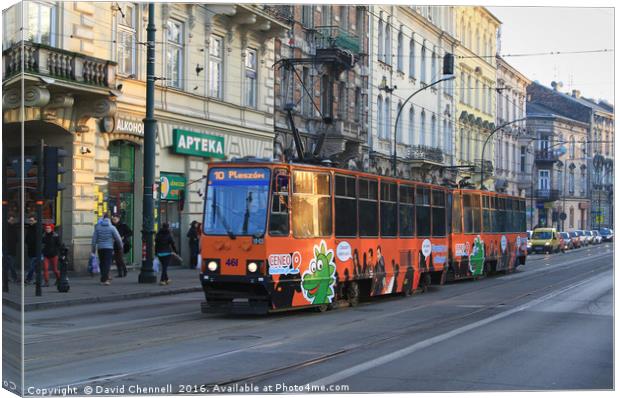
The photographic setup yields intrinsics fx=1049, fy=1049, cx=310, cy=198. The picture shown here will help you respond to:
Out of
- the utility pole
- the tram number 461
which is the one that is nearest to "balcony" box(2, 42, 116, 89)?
the utility pole

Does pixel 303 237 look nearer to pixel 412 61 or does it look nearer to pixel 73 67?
pixel 412 61

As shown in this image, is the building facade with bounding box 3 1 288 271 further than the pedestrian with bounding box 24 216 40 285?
Yes

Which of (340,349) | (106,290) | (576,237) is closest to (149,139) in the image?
(106,290)

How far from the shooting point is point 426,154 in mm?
27750

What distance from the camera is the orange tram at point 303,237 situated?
17.6m

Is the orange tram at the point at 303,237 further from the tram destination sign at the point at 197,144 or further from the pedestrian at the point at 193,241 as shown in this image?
the tram destination sign at the point at 197,144

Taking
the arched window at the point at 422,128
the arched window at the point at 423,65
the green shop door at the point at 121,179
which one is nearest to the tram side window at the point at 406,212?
the arched window at the point at 422,128

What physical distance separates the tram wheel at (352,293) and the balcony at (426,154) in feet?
21.8

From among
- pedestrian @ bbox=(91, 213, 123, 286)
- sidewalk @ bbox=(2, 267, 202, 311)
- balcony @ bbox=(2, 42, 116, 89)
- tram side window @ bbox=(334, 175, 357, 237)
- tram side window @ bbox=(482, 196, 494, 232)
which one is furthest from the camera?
tram side window @ bbox=(482, 196, 494, 232)

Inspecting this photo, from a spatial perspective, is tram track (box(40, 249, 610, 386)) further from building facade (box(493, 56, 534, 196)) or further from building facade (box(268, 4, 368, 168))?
building facade (box(268, 4, 368, 168))

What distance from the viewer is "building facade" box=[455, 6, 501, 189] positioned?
13996 mm

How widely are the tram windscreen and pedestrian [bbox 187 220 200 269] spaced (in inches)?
76.4

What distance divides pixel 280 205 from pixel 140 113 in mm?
9149

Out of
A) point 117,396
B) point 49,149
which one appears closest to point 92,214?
point 49,149
